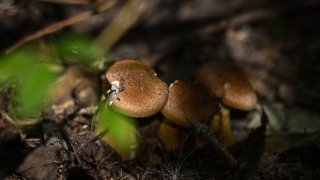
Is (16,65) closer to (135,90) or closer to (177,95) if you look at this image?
(135,90)

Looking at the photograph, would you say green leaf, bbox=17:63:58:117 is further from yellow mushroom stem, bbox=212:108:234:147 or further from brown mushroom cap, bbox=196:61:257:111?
yellow mushroom stem, bbox=212:108:234:147

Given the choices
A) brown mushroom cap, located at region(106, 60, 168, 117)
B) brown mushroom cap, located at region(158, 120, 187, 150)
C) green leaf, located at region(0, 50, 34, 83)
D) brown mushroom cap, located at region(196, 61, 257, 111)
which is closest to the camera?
green leaf, located at region(0, 50, 34, 83)

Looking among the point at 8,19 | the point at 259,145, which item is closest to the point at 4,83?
the point at 8,19

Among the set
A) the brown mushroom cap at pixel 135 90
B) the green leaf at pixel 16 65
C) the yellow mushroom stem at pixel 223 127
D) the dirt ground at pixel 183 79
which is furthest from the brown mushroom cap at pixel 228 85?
the green leaf at pixel 16 65

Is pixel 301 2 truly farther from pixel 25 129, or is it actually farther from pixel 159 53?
pixel 25 129

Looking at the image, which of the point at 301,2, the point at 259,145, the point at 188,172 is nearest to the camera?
the point at 259,145

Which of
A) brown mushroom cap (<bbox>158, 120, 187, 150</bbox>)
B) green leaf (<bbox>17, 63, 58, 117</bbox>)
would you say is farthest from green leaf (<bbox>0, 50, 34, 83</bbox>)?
brown mushroom cap (<bbox>158, 120, 187, 150</bbox>)

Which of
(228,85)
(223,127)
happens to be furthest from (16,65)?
(223,127)

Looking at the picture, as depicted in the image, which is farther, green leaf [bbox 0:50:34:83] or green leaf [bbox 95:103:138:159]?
green leaf [bbox 95:103:138:159]
